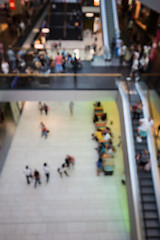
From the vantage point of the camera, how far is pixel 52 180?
389 inches

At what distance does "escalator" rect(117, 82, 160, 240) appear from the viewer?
250 inches

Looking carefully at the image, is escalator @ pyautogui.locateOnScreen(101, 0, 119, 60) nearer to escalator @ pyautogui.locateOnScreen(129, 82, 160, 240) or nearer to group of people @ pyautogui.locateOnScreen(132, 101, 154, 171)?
group of people @ pyautogui.locateOnScreen(132, 101, 154, 171)

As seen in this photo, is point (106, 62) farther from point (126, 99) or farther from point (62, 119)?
point (62, 119)

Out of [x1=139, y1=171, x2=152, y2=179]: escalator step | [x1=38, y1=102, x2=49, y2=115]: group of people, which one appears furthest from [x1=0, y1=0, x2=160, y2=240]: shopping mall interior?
[x1=38, y1=102, x2=49, y2=115]: group of people

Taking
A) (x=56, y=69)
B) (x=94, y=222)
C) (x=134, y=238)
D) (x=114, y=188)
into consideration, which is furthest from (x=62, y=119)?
(x=134, y=238)

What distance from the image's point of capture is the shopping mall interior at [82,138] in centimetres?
750

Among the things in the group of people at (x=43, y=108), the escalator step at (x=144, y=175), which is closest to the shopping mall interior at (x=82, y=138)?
the escalator step at (x=144, y=175)

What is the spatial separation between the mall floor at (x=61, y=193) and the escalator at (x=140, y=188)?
69.2 inches

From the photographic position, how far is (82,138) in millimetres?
12148

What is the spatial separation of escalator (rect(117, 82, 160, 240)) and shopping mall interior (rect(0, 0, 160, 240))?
32 mm

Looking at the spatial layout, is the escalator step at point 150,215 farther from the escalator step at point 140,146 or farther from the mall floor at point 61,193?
the escalator step at point 140,146

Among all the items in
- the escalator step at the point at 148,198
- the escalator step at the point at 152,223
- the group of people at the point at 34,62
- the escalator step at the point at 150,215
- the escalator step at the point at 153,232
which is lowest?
the escalator step at the point at 153,232

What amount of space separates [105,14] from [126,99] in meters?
7.61

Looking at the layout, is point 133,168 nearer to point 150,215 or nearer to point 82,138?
point 150,215
